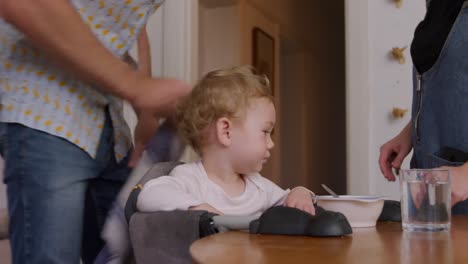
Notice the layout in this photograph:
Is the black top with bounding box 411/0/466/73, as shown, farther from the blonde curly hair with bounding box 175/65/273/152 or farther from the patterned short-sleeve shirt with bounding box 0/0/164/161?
the patterned short-sleeve shirt with bounding box 0/0/164/161

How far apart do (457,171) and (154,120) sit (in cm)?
57

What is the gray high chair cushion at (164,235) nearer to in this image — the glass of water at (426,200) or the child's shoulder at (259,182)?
the glass of water at (426,200)

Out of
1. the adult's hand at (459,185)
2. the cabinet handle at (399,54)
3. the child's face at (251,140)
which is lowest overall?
the adult's hand at (459,185)

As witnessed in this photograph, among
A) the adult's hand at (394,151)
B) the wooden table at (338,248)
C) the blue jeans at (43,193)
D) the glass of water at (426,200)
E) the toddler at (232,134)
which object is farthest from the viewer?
the adult's hand at (394,151)

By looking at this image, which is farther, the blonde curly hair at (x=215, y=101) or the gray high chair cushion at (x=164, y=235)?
the blonde curly hair at (x=215, y=101)

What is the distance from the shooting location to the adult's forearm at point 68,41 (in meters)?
0.91

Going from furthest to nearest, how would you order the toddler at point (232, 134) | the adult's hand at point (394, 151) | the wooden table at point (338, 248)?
the adult's hand at point (394, 151) → the toddler at point (232, 134) → the wooden table at point (338, 248)

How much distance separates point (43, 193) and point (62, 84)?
0.67 feet

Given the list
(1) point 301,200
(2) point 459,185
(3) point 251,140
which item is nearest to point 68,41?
(1) point 301,200

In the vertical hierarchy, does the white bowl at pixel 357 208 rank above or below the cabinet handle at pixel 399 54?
below

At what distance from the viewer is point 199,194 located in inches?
51.5

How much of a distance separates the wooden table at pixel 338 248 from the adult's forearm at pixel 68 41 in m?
0.33

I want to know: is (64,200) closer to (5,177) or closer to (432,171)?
(5,177)

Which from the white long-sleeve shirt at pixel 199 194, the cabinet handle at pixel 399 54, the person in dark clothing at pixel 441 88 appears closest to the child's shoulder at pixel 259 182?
the white long-sleeve shirt at pixel 199 194
